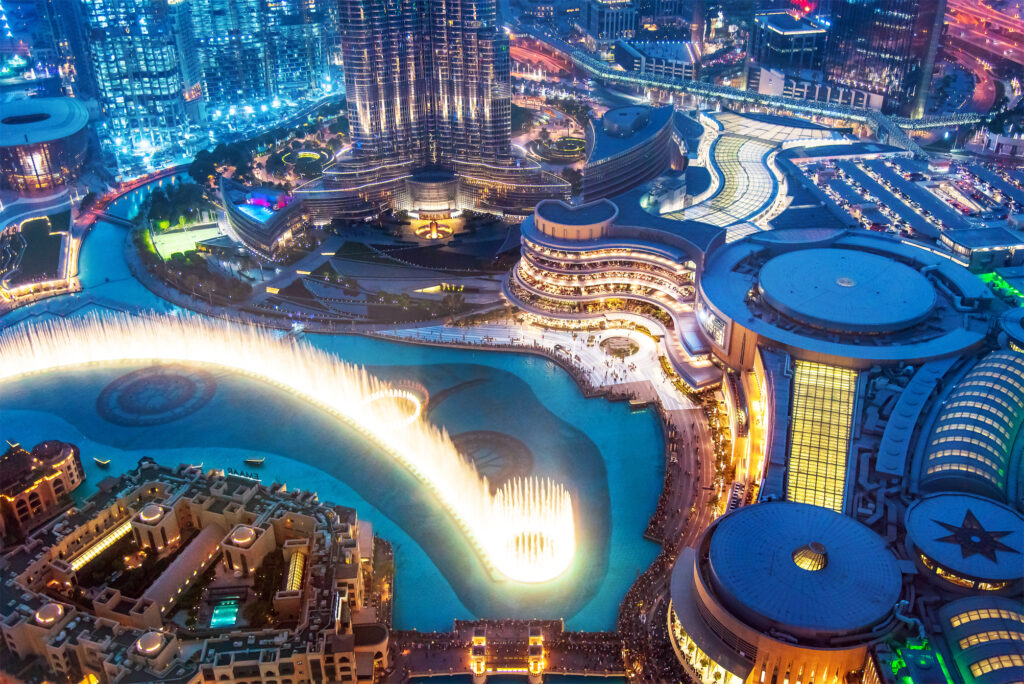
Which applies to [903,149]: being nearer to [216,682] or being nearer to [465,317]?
[465,317]

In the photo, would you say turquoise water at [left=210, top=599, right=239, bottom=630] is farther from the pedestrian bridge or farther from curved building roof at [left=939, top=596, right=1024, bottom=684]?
curved building roof at [left=939, top=596, right=1024, bottom=684]

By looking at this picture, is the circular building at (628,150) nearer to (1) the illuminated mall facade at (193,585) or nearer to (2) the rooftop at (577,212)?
(2) the rooftop at (577,212)

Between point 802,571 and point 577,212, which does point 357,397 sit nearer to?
point 577,212

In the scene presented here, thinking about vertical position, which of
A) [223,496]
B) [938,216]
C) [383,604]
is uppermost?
[938,216]

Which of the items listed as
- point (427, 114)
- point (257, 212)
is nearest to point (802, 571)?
point (257, 212)

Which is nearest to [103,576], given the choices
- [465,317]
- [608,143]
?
[465,317]

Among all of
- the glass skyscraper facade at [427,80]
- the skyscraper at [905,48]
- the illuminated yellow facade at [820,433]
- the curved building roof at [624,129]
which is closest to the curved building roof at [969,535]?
the illuminated yellow facade at [820,433]
